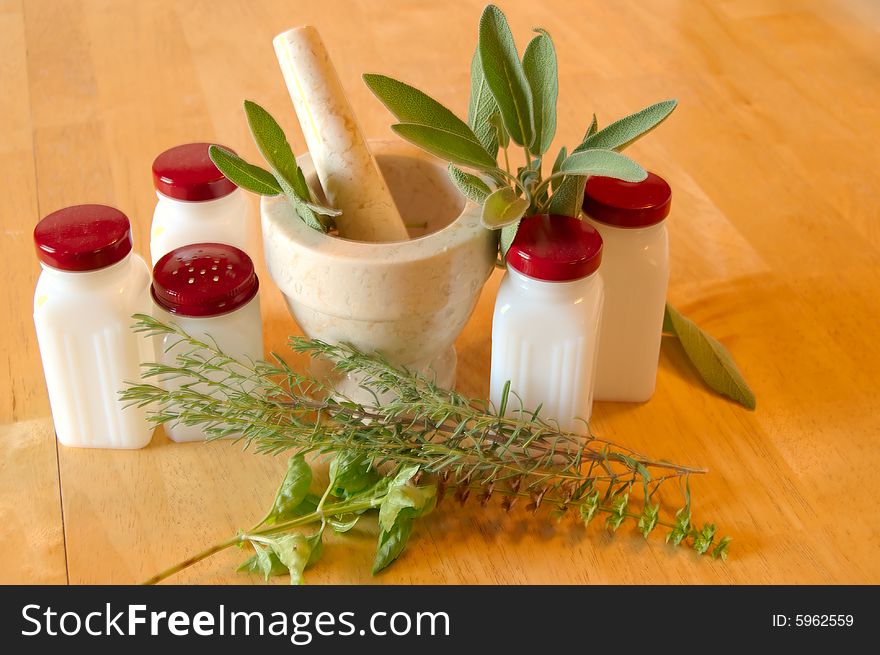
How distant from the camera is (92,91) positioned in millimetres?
1411

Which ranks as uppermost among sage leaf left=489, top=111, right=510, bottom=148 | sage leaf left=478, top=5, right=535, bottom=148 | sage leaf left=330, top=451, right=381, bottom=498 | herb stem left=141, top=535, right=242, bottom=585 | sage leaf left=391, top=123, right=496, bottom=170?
sage leaf left=478, top=5, right=535, bottom=148

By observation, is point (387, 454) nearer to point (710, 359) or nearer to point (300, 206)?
point (300, 206)

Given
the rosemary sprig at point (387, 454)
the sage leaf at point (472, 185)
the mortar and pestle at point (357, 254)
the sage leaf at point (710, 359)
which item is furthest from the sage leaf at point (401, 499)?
the sage leaf at point (710, 359)

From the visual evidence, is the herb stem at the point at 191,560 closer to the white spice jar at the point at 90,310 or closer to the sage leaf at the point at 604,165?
the white spice jar at the point at 90,310

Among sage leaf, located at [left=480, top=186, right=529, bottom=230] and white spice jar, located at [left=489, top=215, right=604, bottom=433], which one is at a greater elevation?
sage leaf, located at [left=480, top=186, right=529, bottom=230]

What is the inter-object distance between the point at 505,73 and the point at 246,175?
0.68 feet

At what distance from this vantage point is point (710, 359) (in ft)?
3.26

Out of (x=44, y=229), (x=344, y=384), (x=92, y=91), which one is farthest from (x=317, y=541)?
(x=92, y=91)

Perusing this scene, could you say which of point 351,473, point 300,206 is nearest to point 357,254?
point 300,206

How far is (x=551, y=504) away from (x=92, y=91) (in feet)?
2.82

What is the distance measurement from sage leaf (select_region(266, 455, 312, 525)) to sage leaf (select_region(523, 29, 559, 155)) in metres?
0.29

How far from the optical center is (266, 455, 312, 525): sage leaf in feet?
2.76

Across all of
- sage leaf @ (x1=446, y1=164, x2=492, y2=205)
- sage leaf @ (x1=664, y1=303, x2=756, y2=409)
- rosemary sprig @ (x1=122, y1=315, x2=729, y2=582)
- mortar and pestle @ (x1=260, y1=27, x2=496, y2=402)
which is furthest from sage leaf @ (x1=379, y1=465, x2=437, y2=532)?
sage leaf @ (x1=664, y1=303, x2=756, y2=409)

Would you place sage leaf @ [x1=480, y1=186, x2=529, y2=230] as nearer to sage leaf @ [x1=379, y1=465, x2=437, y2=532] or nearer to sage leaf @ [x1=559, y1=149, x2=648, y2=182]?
sage leaf @ [x1=559, y1=149, x2=648, y2=182]
